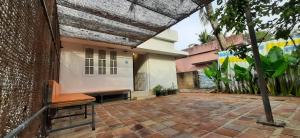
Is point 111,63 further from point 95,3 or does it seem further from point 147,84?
point 95,3

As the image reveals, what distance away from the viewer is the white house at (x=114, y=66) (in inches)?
258

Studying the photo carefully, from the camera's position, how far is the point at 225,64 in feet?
24.7

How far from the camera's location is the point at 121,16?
3.88 metres

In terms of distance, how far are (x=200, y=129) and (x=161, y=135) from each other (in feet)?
2.31

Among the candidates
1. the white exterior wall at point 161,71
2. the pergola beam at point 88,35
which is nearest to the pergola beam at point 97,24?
the pergola beam at point 88,35

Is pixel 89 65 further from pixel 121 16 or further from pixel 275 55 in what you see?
pixel 275 55

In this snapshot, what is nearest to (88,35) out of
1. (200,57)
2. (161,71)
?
(161,71)

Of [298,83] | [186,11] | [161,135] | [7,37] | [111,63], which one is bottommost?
[161,135]

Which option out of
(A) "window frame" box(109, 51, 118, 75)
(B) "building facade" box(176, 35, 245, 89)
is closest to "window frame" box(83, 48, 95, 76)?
(A) "window frame" box(109, 51, 118, 75)

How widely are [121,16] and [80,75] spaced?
4265 mm

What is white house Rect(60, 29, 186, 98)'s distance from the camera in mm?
6551

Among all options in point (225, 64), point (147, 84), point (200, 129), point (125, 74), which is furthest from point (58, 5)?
point (225, 64)

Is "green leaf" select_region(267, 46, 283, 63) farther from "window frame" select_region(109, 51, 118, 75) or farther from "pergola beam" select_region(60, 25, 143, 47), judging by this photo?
"window frame" select_region(109, 51, 118, 75)

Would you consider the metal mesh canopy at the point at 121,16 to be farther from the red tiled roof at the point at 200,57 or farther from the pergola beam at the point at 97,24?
the red tiled roof at the point at 200,57
